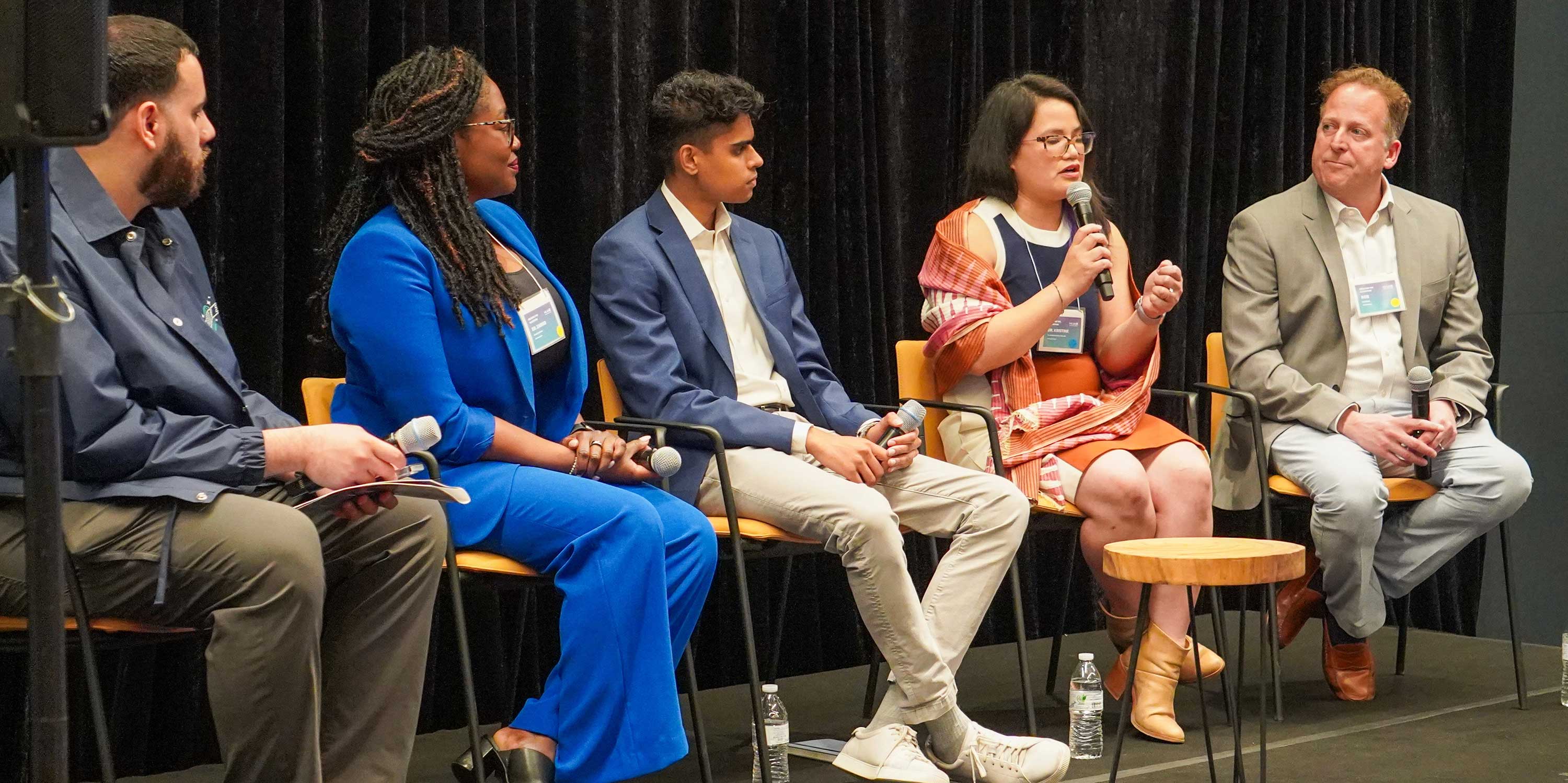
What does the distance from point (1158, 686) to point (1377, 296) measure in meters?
1.16

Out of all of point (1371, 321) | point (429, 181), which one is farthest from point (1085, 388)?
point (429, 181)

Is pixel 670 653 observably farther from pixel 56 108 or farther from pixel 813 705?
pixel 56 108

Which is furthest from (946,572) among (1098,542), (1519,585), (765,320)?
(1519,585)

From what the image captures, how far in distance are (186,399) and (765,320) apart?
1260 mm

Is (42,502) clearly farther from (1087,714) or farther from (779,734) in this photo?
(1087,714)

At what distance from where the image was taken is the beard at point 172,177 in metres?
2.20

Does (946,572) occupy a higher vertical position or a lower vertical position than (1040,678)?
higher

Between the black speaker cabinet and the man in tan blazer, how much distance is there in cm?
268

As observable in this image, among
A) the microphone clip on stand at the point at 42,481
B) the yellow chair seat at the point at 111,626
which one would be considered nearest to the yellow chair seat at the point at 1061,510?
the yellow chair seat at the point at 111,626

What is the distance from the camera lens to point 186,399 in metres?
2.14

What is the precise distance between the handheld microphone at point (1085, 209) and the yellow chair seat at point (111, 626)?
185cm

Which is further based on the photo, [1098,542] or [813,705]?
[813,705]

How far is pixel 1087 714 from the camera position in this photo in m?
3.03

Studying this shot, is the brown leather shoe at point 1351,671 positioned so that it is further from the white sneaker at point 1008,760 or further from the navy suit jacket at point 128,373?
the navy suit jacket at point 128,373
